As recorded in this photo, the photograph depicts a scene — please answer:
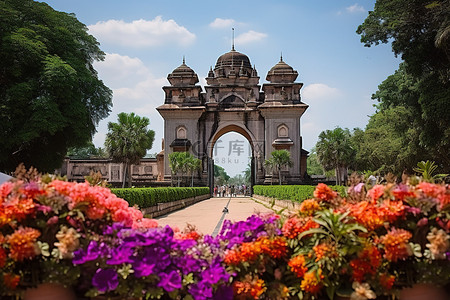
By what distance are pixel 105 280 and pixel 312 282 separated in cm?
131

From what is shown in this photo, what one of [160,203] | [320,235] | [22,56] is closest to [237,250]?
[320,235]

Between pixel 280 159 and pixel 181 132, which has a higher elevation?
pixel 181 132

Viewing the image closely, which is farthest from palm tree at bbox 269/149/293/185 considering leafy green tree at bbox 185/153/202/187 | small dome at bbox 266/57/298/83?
small dome at bbox 266/57/298/83

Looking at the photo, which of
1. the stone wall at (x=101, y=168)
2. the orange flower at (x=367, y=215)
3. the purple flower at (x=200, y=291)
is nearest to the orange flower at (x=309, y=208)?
the orange flower at (x=367, y=215)

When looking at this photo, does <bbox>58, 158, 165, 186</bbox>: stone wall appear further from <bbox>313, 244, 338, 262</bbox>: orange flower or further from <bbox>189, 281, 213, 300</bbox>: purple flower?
<bbox>313, 244, 338, 262</bbox>: orange flower

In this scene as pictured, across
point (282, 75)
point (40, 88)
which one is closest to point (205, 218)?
point (40, 88)

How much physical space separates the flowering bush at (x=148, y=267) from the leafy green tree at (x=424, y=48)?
16.0 meters

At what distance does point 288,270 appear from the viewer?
9.05 feet

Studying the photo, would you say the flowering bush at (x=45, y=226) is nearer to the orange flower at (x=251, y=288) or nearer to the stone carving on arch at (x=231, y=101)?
the orange flower at (x=251, y=288)

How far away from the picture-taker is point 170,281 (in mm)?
2471

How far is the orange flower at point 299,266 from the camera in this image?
8.65 feet

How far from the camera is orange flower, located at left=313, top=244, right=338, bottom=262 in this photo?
2.55 metres

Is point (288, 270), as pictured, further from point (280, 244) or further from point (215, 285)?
point (215, 285)

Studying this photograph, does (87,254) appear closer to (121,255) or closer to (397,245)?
(121,255)
